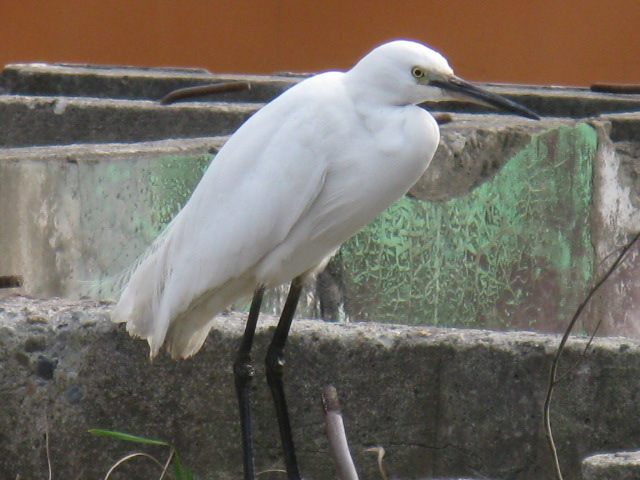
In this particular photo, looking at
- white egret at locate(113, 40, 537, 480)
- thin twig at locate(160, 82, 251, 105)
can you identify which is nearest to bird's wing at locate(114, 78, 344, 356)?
white egret at locate(113, 40, 537, 480)

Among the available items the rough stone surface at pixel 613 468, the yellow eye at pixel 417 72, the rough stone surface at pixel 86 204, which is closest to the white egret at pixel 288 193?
the yellow eye at pixel 417 72

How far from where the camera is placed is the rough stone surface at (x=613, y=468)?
1836mm

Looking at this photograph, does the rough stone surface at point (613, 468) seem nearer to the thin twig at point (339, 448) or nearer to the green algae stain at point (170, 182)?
the thin twig at point (339, 448)

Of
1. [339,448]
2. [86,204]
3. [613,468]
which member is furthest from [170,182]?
[613,468]

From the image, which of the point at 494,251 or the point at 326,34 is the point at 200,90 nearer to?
the point at 494,251

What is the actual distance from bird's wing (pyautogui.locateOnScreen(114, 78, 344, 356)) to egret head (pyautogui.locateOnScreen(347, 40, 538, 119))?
A: 15cm

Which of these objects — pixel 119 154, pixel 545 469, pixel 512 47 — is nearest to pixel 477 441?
pixel 545 469

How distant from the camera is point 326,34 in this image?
277 inches

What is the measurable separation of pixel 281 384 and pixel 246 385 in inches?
3.2

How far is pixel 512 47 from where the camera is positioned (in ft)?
22.8

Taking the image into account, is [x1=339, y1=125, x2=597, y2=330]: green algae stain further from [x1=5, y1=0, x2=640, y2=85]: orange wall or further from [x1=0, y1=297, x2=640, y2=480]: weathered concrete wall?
[x1=5, y1=0, x2=640, y2=85]: orange wall

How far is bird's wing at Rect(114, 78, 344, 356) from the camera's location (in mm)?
2438

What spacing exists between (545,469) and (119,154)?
4.89 feet

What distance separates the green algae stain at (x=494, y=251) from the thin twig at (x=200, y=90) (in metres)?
1.11
